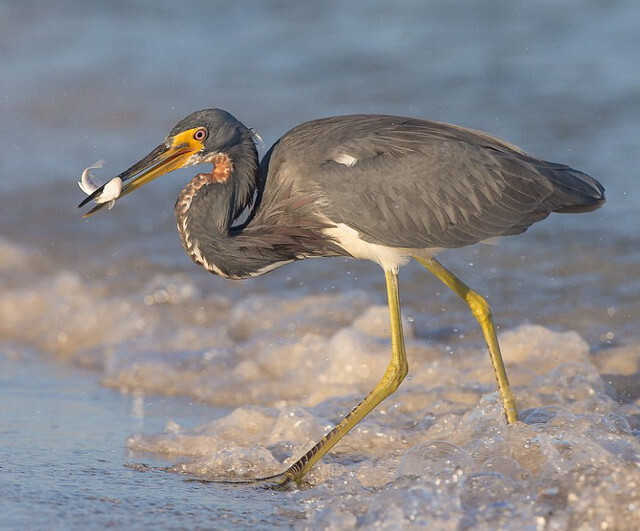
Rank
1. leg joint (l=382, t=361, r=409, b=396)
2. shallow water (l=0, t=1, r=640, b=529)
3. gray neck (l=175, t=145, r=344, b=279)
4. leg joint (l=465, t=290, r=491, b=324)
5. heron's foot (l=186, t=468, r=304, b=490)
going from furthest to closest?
leg joint (l=465, t=290, r=491, b=324) → leg joint (l=382, t=361, r=409, b=396) → gray neck (l=175, t=145, r=344, b=279) → heron's foot (l=186, t=468, r=304, b=490) → shallow water (l=0, t=1, r=640, b=529)

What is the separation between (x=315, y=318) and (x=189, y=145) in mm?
2406

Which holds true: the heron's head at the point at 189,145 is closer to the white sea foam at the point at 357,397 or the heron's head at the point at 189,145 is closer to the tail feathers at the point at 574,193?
the white sea foam at the point at 357,397

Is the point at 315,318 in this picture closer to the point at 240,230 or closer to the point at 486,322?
the point at 486,322

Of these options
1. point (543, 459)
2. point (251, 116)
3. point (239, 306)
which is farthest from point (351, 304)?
point (251, 116)

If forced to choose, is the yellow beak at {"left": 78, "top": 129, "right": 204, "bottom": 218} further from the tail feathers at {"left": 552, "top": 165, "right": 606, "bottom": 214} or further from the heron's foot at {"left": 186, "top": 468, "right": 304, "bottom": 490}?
the tail feathers at {"left": 552, "top": 165, "right": 606, "bottom": 214}

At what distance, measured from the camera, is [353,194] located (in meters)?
5.46

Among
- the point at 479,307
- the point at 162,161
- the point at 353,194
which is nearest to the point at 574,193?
the point at 479,307

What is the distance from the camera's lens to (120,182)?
17.4ft

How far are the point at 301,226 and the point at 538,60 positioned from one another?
8293mm

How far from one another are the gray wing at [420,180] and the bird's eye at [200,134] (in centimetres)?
34

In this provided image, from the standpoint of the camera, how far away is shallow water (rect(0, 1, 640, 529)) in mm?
4863

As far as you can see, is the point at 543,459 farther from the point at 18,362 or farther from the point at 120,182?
the point at 18,362

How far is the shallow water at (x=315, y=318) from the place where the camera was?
4863 mm

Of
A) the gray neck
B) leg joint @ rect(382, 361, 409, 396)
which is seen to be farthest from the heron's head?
leg joint @ rect(382, 361, 409, 396)
